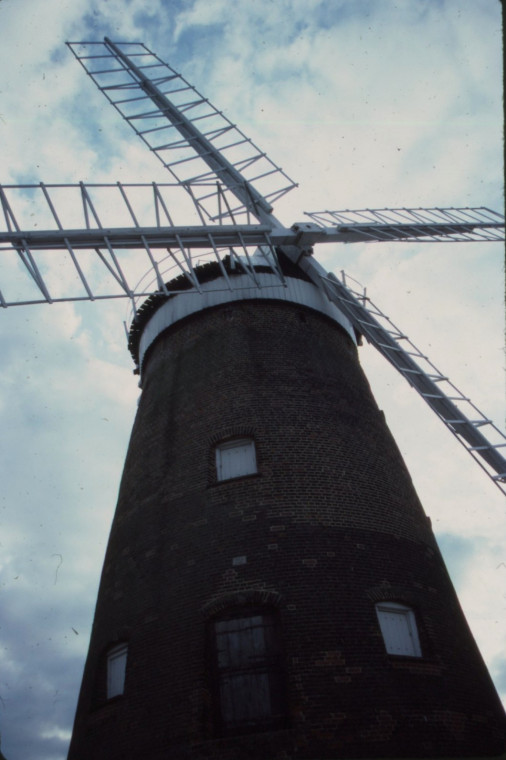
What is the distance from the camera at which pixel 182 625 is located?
10.0 m

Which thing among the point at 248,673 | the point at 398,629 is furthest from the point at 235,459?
the point at 398,629

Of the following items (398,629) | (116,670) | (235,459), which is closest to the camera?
(398,629)

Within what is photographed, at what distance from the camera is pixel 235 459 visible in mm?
11992

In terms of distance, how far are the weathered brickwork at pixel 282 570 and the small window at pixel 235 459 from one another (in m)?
0.20

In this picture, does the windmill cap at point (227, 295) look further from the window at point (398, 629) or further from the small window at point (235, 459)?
the window at point (398, 629)

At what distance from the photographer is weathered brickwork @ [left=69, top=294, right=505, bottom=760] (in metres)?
8.99

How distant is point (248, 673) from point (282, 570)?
62.1 inches

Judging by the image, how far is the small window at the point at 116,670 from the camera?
35.1ft

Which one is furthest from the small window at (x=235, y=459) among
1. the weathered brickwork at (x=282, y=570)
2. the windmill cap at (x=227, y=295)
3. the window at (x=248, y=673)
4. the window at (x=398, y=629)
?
the windmill cap at (x=227, y=295)

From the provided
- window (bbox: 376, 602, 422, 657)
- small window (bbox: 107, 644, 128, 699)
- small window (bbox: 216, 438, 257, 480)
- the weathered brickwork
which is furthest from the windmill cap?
small window (bbox: 107, 644, 128, 699)

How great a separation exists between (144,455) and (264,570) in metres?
4.40

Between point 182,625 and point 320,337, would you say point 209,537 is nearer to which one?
point 182,625

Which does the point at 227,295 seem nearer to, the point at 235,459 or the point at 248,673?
the point at 235,459

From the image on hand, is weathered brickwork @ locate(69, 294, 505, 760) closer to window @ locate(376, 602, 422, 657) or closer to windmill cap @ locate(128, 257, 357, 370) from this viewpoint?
window @ locate(376, 602, 422, 657)
